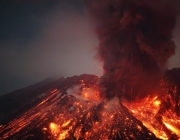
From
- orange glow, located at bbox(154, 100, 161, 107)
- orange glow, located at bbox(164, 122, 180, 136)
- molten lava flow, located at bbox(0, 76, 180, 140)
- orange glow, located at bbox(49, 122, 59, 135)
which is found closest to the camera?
orange glow, located at bbox(164, 122, 180, 136)

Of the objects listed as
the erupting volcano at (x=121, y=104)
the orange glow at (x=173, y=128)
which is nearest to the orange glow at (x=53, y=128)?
the erupting volcano at (x=121, y=104)

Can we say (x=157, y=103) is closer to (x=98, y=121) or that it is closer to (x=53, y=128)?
(x=98, y=121)

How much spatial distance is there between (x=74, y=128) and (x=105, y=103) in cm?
645

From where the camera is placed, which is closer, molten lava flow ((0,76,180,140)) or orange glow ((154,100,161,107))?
molten lava flow ((0,76,180,140))

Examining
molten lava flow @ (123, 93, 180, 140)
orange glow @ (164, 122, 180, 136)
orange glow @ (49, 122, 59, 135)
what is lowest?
orange glow @ (164, 122, 180, 136)

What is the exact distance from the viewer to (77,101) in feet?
70.8

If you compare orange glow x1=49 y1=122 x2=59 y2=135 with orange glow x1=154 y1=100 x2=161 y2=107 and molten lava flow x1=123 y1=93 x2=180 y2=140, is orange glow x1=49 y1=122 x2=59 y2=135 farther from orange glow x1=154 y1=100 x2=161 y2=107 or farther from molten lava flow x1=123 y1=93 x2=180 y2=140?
orange glow x1=154 y1=100 x2=161 y2=107

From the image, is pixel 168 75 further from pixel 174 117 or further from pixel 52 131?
pixel 52 131

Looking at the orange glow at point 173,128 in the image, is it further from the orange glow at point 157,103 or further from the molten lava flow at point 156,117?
the orange glow at point 157,103

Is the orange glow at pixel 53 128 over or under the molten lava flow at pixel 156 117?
over

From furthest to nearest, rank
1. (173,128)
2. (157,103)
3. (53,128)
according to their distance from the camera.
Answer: (157,103) < (53,128) < (173,128)

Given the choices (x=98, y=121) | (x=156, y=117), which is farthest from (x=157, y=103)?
(x=98, y=121)

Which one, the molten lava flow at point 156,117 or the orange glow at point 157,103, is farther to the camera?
the orange glow at point 157,103

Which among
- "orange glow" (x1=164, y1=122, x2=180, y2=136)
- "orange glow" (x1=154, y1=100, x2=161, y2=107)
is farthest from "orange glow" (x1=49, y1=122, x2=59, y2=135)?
"orange glow" (x1=154, y1=100, x2=161, y2=107)
